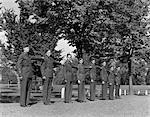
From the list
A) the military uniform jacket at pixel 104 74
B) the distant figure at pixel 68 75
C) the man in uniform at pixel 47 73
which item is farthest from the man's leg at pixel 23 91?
the military uniform jacket at pixel 104 74

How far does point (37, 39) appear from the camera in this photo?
22.8 m

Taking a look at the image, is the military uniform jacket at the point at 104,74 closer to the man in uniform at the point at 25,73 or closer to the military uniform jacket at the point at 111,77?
the military uniform jacket at the point at 111,77

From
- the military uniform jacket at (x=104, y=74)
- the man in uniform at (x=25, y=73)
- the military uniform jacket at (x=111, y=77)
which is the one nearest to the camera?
the man in uniform at (x=25, y=73)

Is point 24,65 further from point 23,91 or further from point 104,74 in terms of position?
point 104,74

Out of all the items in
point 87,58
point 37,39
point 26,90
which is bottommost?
point 26,90

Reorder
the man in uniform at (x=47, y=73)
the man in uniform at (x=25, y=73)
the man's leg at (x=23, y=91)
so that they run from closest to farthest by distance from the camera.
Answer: the man's leg at (x=23, y=91)
the man in uniform at (x=25, y=73)
the man in uniform at (x=47, y=73)

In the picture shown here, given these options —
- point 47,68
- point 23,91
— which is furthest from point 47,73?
point 23,91

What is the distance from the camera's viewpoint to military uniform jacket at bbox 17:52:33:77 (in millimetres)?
12344

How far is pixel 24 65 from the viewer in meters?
12.5

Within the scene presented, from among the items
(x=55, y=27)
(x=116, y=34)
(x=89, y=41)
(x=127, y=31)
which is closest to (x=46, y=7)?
(x=55, y=27)

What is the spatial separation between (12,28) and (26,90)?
13207 mm

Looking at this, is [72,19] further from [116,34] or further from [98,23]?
[116,34]

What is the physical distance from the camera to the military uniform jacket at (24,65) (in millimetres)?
12344

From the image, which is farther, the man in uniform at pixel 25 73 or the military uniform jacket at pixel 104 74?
the military uniform jacket at pixel 104 74
